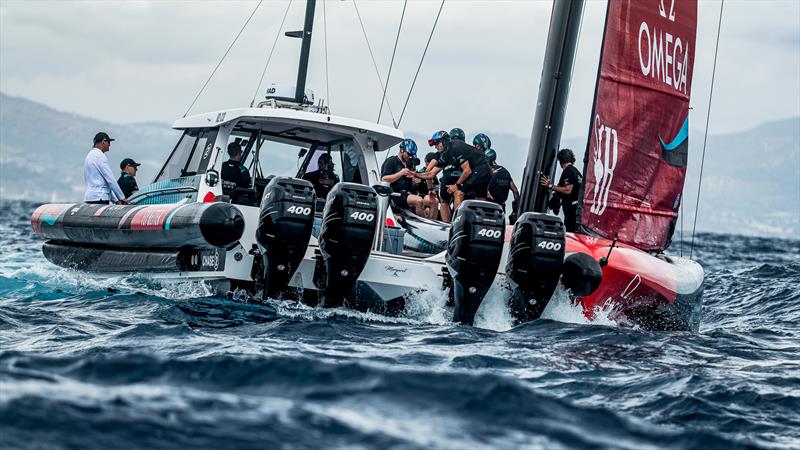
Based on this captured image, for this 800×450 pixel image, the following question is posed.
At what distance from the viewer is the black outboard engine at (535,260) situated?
7398 millimetres

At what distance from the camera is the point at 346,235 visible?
748 centimetres

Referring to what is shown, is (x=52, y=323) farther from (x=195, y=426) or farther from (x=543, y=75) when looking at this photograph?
(x=543, y=75)

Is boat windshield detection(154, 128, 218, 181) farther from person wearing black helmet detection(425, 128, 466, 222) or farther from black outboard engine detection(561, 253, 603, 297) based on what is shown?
black outboard engine detection(561, 253, 603, 297)

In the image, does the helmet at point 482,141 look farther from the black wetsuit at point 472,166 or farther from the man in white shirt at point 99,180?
the man in white shirt at point 99,180

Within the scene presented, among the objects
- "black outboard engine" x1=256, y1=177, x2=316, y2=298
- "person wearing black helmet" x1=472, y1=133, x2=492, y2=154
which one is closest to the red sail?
"person wearing black helmet" x1=472, y1=133, x2=492, y2=154

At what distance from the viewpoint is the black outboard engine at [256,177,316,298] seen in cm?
742

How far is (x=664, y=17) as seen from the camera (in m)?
9.56

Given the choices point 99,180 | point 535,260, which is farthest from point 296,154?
point 535,260

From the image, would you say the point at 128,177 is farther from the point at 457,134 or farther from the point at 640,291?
the point at 640,291

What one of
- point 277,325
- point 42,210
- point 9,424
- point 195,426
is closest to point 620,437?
point 195,426

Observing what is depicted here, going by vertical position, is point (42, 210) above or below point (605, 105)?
below

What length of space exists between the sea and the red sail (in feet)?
3.94

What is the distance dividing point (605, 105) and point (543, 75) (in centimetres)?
81

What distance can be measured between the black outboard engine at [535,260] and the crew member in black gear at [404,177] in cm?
326
